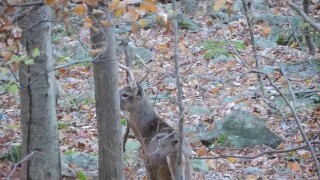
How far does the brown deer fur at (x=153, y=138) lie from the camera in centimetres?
672

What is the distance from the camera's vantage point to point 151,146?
7195mm

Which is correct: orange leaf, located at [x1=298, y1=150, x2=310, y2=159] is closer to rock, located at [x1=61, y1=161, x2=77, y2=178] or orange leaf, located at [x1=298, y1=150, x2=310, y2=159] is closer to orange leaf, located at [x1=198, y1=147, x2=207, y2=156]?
orange leaf, located at [x1=198, y1=147, x2=207, y2=156]

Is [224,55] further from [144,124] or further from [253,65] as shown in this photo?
[144,124]

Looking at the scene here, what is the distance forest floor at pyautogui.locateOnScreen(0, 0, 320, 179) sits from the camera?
319 inches

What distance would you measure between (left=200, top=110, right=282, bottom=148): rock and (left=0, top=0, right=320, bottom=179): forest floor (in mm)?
161

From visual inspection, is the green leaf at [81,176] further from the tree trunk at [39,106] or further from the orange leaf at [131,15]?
the orange leaf at [131,15]

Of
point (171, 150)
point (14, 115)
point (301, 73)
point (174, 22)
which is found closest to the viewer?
point (174, 22)

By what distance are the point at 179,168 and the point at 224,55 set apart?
8467 mm

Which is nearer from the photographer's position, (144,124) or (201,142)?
(144,124)

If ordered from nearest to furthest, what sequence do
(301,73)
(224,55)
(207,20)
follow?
(301,73) < (224,55) < (207,20)

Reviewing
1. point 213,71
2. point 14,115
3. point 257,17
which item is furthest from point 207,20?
point 14,115

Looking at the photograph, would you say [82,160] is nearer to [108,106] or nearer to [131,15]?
[108,106]

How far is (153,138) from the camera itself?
7230 millimetres

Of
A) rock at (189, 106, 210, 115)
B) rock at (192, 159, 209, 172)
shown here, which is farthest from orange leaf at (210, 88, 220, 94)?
rock at (192, 159, 209, 172)
